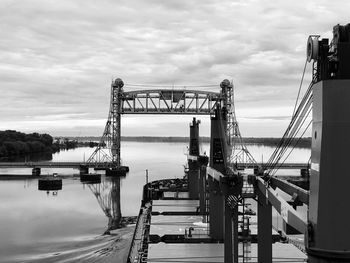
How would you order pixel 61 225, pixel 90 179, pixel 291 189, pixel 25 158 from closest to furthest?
pixel 291 189 < pixel 61 225 < pixel 90 179 < pixel 25 158

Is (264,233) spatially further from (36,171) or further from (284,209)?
(36,171)

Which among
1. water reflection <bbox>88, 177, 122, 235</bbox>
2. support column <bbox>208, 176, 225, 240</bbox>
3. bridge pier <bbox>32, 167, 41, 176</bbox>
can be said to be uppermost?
support column <bbox>208, 176, 225, 240</bbox>

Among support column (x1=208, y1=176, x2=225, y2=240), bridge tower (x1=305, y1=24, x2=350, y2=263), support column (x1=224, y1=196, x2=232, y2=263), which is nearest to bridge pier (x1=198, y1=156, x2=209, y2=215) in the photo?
support column (x1=208, y1=176, x2=225, y2=240)

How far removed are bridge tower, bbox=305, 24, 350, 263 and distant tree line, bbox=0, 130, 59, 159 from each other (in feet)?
509

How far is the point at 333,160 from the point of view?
8641 millimetres

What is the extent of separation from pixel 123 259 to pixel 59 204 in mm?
32177

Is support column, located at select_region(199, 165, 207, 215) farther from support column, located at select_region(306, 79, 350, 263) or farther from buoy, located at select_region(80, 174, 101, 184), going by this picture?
buoy, located at select_region(80, 174, 101, 184)

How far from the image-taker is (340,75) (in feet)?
28.3

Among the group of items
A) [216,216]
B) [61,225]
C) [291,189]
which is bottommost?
[61,225]

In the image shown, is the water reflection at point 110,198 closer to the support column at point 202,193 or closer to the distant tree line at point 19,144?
the support column at point 202,193

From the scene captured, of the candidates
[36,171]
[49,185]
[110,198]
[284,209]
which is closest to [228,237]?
[284,209]

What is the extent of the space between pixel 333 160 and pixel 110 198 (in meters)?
62.4

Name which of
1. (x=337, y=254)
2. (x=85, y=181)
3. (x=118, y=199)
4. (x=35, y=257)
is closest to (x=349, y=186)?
(x=337, y=254)

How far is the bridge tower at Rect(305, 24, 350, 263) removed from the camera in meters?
8.56
